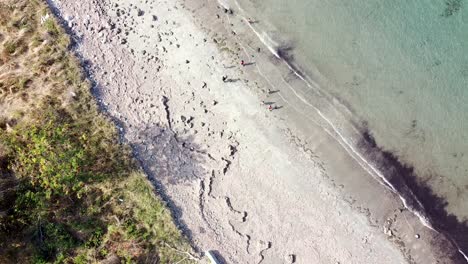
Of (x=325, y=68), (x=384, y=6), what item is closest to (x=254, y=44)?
(x=325, y=68)

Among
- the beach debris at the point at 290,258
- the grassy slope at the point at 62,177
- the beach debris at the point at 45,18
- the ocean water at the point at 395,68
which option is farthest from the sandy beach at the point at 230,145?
the ocean water at the point at 395,68

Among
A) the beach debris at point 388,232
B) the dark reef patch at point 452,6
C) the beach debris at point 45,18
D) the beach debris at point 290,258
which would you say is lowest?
the beach debris at point 290,258

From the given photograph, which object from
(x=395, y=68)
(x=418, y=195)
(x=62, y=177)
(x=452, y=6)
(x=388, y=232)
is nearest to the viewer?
(x=62, y=177)

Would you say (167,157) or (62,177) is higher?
(167,157)

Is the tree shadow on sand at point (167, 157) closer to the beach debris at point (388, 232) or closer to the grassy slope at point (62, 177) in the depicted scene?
the grassy slope at point (62, 177)

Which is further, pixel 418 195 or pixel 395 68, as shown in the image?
pixel 395 68

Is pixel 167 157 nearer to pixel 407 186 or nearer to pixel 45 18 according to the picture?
pixel 45 18

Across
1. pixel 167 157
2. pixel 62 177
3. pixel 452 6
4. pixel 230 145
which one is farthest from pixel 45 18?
pixel 452 6
